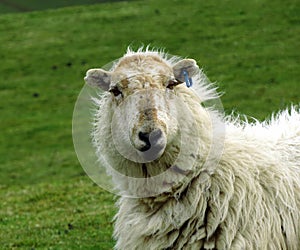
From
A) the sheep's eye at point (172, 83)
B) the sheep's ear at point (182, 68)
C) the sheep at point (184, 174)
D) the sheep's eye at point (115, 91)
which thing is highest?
the sheep's ear at point (182, 68)

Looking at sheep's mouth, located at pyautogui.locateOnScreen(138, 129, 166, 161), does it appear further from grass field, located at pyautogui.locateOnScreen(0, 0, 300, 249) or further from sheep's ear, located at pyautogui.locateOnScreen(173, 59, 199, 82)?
grass field, located at pyautogui.locateOnScreen(0, 0, 300, 249)

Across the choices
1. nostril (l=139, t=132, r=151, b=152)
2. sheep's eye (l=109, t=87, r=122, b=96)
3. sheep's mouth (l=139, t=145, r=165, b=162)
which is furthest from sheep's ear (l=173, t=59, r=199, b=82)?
nostril (l=139, t=132, r=151, b=152)

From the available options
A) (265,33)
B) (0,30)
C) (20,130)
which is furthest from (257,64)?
(0,30)

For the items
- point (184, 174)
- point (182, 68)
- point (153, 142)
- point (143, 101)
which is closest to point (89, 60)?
point (182, 68)

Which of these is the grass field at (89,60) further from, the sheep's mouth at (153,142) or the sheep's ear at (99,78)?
the sheep's mouth at (153,142)

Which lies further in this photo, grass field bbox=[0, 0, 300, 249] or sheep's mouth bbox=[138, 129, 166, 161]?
grass field bbox=[0, 0, 300, 249]

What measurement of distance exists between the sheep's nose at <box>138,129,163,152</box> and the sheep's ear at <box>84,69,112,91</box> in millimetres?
969

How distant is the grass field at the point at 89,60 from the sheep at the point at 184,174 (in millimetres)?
8764

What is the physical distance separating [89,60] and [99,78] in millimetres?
26202

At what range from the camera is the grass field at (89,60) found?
72.2 feet

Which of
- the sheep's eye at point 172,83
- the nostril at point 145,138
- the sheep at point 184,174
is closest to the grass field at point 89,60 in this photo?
the sheep at point 184,174

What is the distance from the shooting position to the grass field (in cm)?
2200

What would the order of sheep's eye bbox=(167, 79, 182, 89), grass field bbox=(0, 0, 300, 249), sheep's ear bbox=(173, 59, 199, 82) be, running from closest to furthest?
sheep's eye bbox=(167, 79, 182, 89) → sheep's ear bbox=(173, 59, 199, 82) → grass field bbox=(0, 0, 300, 249)

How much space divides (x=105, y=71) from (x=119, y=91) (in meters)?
0.30
